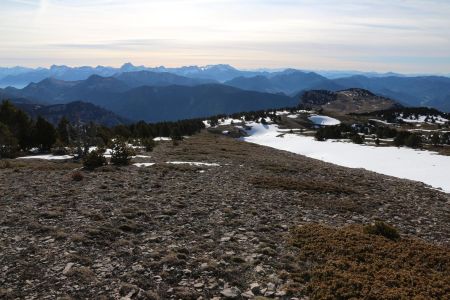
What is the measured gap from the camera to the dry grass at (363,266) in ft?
40.8

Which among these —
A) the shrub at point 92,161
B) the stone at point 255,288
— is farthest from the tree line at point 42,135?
the stone at point 255,288

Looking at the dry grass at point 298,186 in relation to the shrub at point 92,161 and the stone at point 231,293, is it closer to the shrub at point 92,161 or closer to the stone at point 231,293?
the shrub at point 92,161

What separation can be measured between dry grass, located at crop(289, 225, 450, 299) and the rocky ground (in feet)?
2.49

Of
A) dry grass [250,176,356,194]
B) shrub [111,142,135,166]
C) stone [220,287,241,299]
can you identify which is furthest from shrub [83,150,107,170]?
stone [220,287,241,299]

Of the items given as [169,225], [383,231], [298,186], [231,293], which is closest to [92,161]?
[298,186]

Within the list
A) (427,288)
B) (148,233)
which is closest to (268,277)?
(427,288)

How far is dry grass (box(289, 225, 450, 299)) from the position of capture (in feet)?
40.8

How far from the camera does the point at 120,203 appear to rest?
21906 millimetres

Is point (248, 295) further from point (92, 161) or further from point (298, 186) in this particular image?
point (92, 161)

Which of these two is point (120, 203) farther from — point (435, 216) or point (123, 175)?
point (435, 216)

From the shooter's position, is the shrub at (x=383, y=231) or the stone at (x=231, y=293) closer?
the stone at (x=231, y=293)

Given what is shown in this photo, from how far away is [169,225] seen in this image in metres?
18.6

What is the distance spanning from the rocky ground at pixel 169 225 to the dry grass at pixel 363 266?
29.8 inches

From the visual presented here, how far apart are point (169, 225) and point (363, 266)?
8.68 metres
